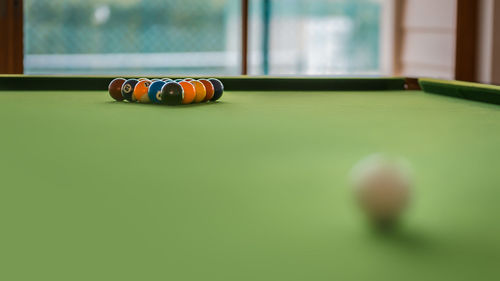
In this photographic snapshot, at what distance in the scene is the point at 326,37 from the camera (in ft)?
21.3

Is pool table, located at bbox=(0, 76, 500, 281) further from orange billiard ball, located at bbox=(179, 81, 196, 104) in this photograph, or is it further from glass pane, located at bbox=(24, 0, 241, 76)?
glass pane, located at bbox=(24, 0, 241, 76)

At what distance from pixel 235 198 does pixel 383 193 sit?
0.20 m

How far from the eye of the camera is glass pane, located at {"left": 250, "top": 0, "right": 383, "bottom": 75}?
20.4ft

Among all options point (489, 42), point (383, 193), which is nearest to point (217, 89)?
point (383, 193)

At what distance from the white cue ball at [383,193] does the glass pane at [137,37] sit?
4945 mm

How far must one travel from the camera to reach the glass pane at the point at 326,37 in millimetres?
6215

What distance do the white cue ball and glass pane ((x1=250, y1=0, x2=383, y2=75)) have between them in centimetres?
539

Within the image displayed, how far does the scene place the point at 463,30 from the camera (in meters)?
4.91

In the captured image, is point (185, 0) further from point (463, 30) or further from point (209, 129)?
point (209, 129)

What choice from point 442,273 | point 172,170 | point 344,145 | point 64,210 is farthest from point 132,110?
point 442,273

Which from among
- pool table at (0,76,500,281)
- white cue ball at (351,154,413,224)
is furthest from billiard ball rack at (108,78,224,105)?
white cue ball at (351,154,413,224)

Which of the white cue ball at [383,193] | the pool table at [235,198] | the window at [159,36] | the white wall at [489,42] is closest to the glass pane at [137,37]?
the window at [159,36]

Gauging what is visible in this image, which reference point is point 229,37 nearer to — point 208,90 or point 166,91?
point 208,90

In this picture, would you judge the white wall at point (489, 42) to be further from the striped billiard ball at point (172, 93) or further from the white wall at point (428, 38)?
the striped billiard ball at point (172, 93)
